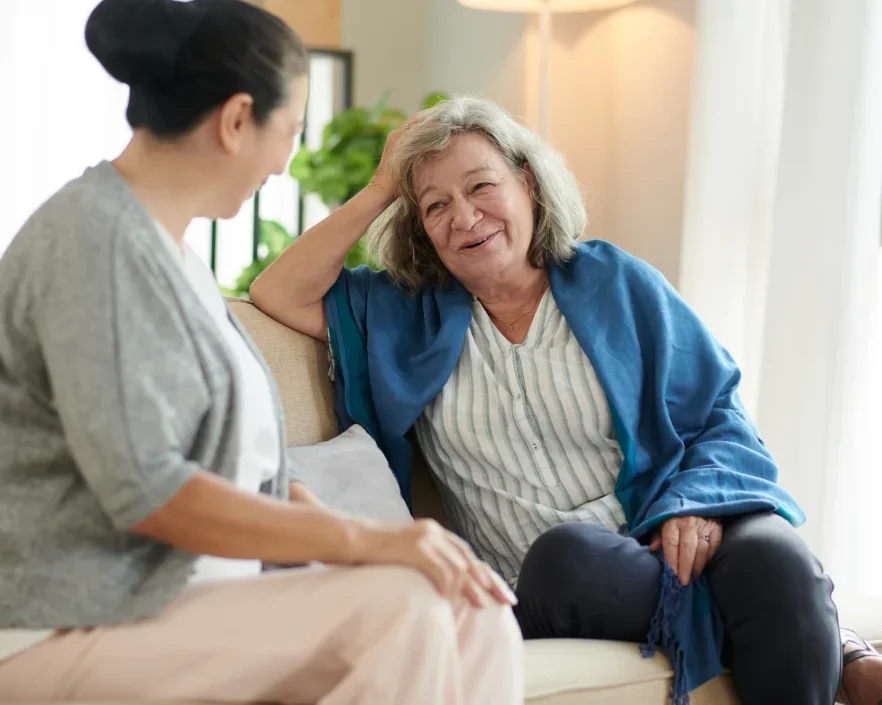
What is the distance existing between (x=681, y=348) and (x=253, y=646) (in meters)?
1.00

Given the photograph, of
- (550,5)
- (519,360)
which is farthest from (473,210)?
(550,5)

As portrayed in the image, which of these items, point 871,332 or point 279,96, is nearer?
point 279,96

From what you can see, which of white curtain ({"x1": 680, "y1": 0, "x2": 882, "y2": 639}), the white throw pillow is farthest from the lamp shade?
the white throw pillow

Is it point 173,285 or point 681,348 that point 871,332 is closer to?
point 681,348

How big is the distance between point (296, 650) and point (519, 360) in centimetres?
86

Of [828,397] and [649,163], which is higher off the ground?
[649,163]

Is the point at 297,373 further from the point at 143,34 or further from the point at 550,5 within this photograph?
the point at 550,5

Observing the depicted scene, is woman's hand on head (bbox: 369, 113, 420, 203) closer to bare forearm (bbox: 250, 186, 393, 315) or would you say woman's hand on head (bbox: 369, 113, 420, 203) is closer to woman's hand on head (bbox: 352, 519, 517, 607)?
bare forearm (bbox: 250, 186, 393, 315)

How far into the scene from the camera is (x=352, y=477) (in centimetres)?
180

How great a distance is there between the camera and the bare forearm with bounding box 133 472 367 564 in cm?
110

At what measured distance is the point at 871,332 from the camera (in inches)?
92.5

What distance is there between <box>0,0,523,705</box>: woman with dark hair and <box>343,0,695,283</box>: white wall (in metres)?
2.11

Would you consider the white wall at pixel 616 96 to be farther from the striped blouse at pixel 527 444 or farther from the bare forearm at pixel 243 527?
the bare forearm at pixel 243 527

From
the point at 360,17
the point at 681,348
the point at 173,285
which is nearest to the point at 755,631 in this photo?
the point at 681,348
